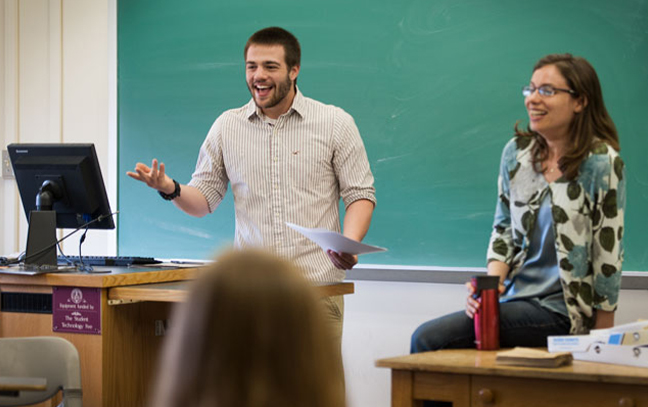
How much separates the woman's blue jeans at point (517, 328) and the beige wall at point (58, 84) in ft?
8.33

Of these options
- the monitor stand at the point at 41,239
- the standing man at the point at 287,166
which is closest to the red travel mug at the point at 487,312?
the standing man at the point at 287,166

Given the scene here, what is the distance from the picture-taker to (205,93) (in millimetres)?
4148

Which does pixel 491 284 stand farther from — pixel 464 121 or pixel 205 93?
pixel 205 93

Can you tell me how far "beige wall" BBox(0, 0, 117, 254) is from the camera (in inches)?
174

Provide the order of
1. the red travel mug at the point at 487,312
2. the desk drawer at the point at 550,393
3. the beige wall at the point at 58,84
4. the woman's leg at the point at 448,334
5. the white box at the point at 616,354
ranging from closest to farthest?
1. the desk drawer at the point at 550,393
2. the white box at the point at 616,354
3. the red travel mug at the point at 487,312
4. the woman's leg at the point at 448,334
5. the beige wall at the point at 58,84

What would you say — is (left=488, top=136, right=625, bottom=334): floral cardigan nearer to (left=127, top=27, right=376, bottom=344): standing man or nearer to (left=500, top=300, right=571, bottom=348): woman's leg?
(left=500, top=300, right=571, bottom=348): woman's leg

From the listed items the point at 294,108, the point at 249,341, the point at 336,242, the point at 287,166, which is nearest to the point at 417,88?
the point at 294,108

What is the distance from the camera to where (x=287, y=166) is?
2918 mm

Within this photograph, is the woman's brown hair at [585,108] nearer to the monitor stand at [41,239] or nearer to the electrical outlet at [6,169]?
the monitor stand at [41,239]

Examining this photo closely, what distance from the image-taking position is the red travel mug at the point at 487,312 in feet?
7.32

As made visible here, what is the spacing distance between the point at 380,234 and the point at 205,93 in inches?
48.2

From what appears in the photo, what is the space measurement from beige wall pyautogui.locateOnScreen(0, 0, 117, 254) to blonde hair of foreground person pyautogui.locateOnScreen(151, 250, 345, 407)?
3892 mm

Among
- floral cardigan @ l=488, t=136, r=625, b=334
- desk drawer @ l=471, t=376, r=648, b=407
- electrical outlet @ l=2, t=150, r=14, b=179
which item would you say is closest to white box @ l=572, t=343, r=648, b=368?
desk drawer @ l=471, t=376, r=648, b=407

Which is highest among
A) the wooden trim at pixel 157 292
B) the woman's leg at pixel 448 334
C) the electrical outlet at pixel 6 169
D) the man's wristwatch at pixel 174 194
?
the electrical outlet at pixel 6 169
